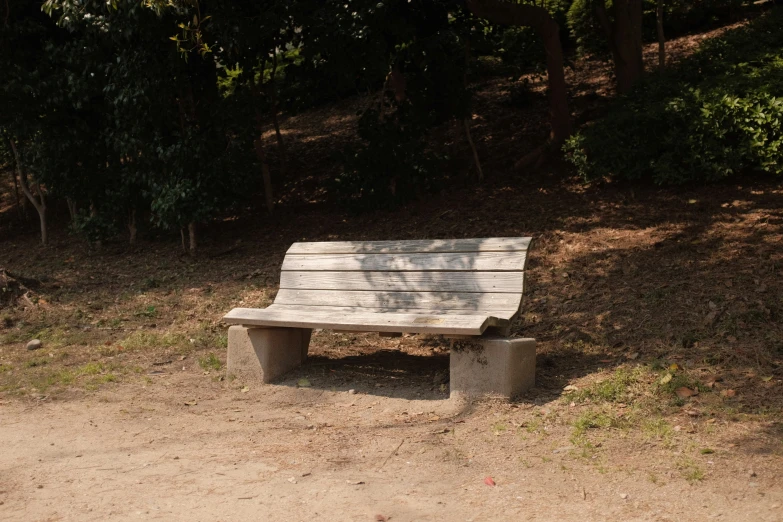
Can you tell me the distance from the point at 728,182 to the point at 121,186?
7.20 m

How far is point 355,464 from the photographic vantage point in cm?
420

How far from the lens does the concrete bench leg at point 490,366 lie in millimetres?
4891

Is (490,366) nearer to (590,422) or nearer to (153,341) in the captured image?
(590,422)

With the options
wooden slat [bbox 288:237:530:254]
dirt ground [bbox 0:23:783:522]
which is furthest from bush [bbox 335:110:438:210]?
wooden slat [bbox 288:237:530:254]

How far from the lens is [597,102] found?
39.5ft

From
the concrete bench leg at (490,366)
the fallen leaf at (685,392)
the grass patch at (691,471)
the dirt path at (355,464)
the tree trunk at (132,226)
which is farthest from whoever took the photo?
the tree trunk at (132,226)

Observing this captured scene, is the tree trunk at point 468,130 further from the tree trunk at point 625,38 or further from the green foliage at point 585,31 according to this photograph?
the green foliage at point 585,31

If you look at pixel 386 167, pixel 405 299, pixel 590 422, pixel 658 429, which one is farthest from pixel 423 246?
pixel 386 167

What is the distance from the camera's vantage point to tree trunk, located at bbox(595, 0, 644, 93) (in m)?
10.7

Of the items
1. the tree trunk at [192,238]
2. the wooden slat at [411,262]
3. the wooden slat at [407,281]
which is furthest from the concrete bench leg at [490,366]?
the tree trunk at [192,238]

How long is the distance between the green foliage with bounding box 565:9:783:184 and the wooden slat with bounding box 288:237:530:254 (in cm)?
372

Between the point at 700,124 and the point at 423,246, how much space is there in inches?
152

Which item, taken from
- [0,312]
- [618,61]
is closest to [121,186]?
[0,312]

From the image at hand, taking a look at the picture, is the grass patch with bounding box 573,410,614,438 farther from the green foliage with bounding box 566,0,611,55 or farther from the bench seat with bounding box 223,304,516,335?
the green foliage with bounding box 566,0,611,55
